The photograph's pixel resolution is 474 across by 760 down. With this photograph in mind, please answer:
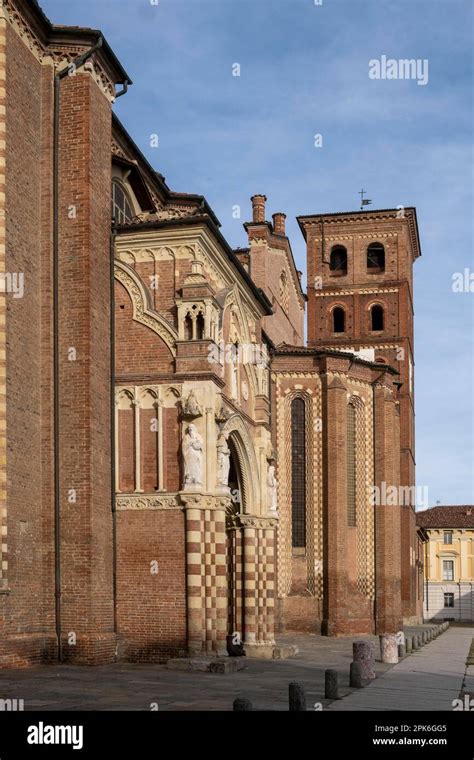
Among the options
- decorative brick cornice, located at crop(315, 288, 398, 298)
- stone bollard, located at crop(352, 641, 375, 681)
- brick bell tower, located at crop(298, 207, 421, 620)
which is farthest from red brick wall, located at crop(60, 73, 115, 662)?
decorative brick cornice, located at crop(315, 288, 398, 298)

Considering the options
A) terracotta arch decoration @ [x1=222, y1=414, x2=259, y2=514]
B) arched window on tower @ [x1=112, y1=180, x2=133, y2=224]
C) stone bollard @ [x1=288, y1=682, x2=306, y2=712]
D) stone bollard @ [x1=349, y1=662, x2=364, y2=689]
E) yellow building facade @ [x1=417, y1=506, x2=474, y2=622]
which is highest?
arched window on tower @ [x1=112, y1=180, x2=133, y2=224]

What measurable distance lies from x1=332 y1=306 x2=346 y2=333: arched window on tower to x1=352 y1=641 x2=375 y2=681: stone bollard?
35.2 metres

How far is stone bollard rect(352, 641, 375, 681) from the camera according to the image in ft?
65.2

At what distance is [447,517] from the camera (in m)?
89.4

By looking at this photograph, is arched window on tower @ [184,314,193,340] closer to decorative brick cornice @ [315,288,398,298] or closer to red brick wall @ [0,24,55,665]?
red brick wall @ [0,24,55,665]

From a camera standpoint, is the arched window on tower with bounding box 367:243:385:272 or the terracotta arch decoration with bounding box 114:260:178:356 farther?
the arched window on tower with bounding box 367:243:385:272

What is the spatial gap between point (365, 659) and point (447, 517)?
71.1 metres

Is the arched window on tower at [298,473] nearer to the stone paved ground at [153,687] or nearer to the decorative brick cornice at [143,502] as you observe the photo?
the stone paved ground at [153,687]

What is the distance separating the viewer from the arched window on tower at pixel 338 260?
5553 cm

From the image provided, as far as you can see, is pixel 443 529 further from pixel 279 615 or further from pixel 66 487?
pixel 66 487

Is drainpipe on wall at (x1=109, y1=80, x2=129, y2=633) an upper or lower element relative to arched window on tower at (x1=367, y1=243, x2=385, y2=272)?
lower
